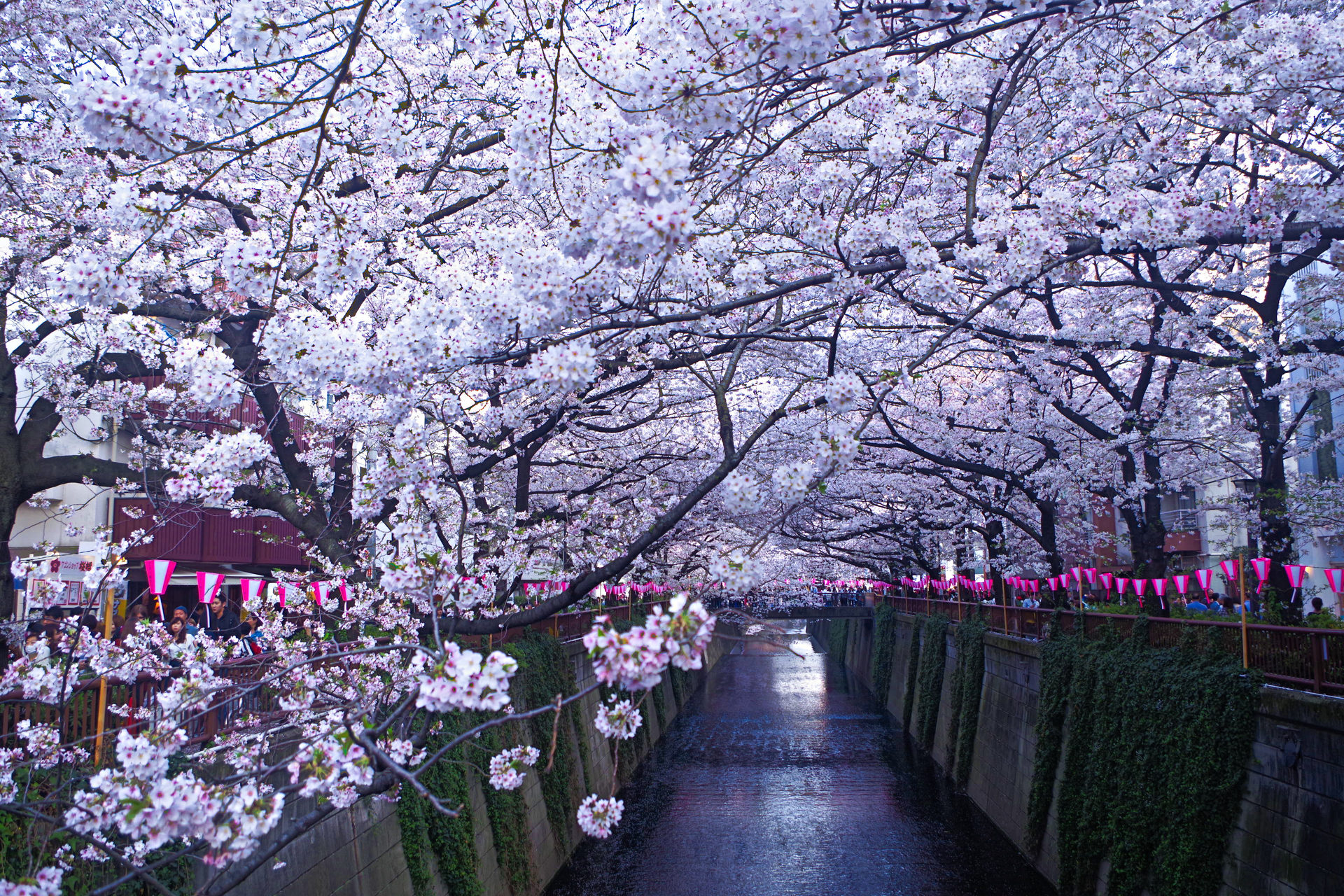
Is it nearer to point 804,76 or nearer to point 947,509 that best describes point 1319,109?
point 804,76

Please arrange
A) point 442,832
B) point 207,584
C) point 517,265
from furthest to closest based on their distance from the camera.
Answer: point 207,584
point 442,832
point 517,265

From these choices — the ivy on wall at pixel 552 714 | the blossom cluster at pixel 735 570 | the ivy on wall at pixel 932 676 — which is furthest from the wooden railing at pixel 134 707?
the ivy on wall at pixel 932 676

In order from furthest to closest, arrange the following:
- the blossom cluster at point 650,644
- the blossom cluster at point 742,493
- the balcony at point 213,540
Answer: the balcony at point 213,540
the blossom cluster at point 742,493
the blossom cluster at point 650,644

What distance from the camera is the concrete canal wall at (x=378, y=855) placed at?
7598 mm

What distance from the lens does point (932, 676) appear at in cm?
2636

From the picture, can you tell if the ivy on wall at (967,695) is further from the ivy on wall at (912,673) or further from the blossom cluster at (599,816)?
the blossom cluster at (599,816)

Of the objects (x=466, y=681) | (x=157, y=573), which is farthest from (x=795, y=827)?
(x=466, y=681)

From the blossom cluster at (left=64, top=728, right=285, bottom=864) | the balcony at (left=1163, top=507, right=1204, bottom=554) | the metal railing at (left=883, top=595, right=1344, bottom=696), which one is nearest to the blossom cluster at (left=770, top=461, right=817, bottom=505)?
the blossom cluster at (left=64, top=728, right=285, bottom=864)

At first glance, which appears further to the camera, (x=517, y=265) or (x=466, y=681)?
(x=517, y=265)

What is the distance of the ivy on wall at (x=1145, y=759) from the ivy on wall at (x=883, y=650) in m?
24.2

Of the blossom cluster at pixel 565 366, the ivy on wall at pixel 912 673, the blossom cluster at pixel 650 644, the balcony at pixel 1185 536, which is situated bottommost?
the ivy on wall at pixel 912 673

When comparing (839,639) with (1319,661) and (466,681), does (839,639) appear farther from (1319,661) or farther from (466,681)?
(466,681)

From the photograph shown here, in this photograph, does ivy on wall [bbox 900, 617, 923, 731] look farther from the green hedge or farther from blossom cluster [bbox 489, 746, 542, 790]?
the green hedge

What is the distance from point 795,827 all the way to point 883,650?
21473 mm
